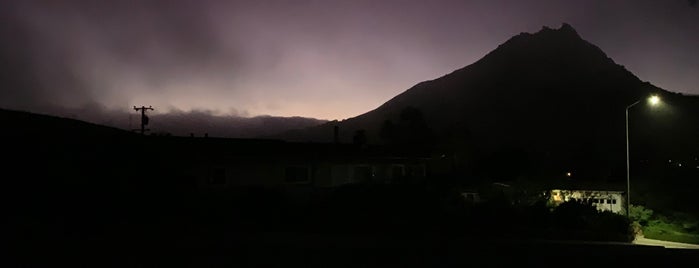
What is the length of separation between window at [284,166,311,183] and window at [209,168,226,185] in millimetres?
3723

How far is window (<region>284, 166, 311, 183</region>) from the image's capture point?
3662 centimetres

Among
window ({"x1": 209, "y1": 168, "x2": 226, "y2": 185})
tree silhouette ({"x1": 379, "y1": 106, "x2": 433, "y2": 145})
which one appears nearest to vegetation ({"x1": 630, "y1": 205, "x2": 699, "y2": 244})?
window ({"x1": 209, "y1": 168, "x2": 226, "y2": 185})

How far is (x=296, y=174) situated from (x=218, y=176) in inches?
188

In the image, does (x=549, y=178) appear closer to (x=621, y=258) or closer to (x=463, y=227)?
(x=463, y=227)

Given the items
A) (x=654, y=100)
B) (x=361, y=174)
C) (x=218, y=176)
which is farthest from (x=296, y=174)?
(x=654, y=100)

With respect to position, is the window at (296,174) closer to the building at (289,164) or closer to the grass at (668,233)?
the building at (289,164)

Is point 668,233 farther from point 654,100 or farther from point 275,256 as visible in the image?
point 275,256

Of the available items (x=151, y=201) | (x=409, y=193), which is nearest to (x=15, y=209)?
(x=151, y=201)

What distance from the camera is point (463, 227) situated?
2575 centimetres

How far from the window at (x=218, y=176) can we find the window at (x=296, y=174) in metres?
3.72

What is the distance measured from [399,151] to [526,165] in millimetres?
35931

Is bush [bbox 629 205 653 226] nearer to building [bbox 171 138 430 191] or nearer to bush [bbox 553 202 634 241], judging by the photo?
bush [bbox 553 202 634 241]

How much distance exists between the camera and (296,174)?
37.1m

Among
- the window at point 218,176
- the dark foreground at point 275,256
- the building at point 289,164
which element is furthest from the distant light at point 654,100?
the window at point 218,176
